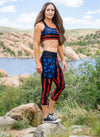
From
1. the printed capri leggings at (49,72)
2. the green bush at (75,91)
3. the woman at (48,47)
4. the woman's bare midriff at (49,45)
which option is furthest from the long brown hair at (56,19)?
the green bush at (75,91)

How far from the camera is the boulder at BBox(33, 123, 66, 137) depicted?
3.72 meters

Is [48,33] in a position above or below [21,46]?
above

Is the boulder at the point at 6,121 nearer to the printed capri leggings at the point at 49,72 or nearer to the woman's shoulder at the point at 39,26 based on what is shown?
the printed capri leggings at the point at 49,72

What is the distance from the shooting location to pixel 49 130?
3.77 m

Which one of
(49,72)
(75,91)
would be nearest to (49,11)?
(49,72)

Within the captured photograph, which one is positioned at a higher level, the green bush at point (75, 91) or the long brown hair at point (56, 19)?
the long brown hair at point (56, 19)

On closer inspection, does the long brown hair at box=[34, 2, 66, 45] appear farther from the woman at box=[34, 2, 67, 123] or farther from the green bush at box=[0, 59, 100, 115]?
the green bush at box=[0, 59, 100, 115]

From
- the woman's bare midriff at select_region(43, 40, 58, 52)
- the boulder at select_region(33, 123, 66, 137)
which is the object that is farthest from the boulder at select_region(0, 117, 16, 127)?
the woman's bare midriff at select_region(43, 40, 58, 52)

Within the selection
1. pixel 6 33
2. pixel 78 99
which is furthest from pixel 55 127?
pixel 6 33

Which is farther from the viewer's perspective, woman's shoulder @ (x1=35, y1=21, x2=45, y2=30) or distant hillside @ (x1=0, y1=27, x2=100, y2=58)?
distant hillside @ (x1=0, y1=27, x2=100, y2=58)

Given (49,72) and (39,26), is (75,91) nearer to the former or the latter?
(49,72)

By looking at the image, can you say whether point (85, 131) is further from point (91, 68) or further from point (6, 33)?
point (6, 33)

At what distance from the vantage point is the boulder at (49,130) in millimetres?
3719

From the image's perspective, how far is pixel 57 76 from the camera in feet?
12.4
